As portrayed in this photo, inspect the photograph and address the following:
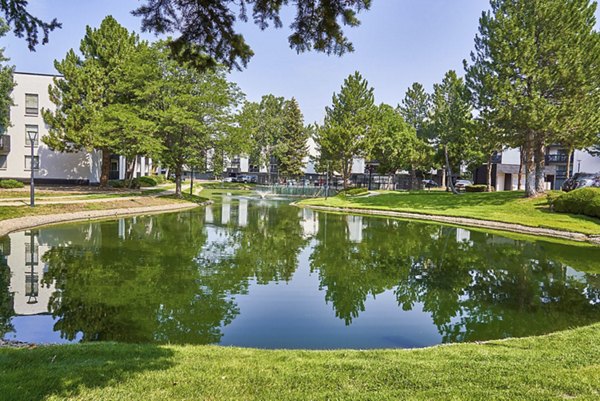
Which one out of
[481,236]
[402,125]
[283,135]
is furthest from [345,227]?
[283,135]

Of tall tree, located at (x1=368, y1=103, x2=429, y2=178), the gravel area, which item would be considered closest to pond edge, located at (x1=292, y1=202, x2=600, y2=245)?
the gravel area


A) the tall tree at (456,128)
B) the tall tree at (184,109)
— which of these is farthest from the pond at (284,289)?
the tall tree at (456,128)

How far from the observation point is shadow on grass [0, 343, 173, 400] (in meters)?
3.73

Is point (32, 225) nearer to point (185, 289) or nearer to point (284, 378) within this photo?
point (185, 289)

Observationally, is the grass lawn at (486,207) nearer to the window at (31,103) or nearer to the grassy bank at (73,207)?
the grassy bank at (73,207)

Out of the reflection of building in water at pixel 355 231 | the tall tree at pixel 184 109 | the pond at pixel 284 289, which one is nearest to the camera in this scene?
the pond at pixel 284 289

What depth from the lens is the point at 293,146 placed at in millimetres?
66312

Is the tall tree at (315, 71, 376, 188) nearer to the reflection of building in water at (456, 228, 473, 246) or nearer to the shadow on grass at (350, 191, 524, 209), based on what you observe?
the shadow on grass at (350, 191, 524, 209)

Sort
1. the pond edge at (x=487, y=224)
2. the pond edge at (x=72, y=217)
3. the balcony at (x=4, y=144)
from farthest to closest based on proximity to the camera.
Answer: the balcony at (x=4, y=144) → the pond edge at (x=487, y=224) → the pond edge at (x=72, y=217)

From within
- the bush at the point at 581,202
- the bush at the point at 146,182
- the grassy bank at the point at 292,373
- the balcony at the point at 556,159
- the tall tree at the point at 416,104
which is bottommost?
the grassy bank at the point at 292,373

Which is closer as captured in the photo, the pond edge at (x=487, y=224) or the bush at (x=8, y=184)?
the pond edge at (x=487, y=224)

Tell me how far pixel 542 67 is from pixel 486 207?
10174mm

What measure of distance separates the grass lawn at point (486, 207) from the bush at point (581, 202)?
44 centimetres

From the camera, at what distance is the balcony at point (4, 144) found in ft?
111
